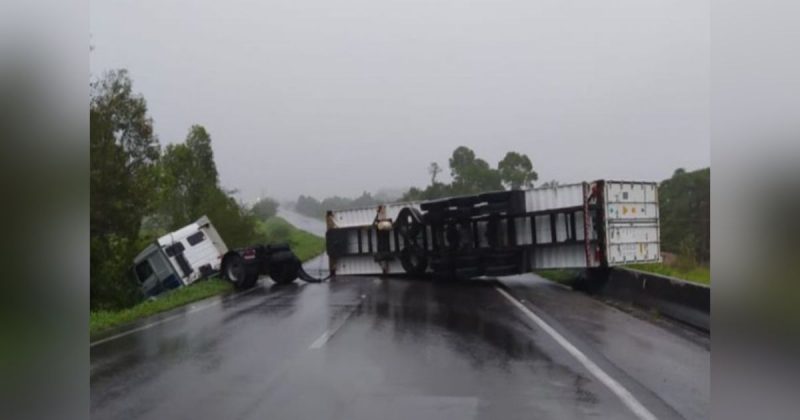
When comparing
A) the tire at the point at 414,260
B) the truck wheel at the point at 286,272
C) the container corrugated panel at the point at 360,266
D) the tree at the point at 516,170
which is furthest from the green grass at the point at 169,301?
the tree at the point at 516,170

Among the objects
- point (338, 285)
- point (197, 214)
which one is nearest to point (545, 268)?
point (338, 285)

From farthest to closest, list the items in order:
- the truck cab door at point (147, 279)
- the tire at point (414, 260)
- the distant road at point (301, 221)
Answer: the tire at point (414, 260) → the truck cab door at point (147, 279) → the distant road at point (301, 221)

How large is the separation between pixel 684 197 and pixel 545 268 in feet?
10.7

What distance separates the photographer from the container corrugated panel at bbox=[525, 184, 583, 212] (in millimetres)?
4457

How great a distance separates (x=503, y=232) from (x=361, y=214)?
1673 millimetres

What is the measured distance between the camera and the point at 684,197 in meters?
3.01

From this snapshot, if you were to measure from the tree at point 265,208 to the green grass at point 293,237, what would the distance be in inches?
1.7

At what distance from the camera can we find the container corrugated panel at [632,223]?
12.3 feet

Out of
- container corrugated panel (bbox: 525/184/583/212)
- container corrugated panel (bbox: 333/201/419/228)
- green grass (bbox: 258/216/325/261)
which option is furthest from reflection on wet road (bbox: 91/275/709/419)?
container corrugated panel (bbox: 525/184/583/212)

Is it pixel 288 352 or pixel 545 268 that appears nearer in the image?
pixel 288 352

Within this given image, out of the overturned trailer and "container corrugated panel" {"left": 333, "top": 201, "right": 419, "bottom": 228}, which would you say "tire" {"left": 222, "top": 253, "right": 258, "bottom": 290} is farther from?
"container corrugated panel" {"left": 333, "top": 201, "right": 419, "bottom": 228}

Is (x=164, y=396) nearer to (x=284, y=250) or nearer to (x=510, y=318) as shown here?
(x=284, y=250)

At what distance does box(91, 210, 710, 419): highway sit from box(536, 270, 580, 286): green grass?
1.22 meters

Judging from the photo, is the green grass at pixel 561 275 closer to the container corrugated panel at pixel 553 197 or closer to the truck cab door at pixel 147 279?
the container corrugated panel at pixel 553 197
